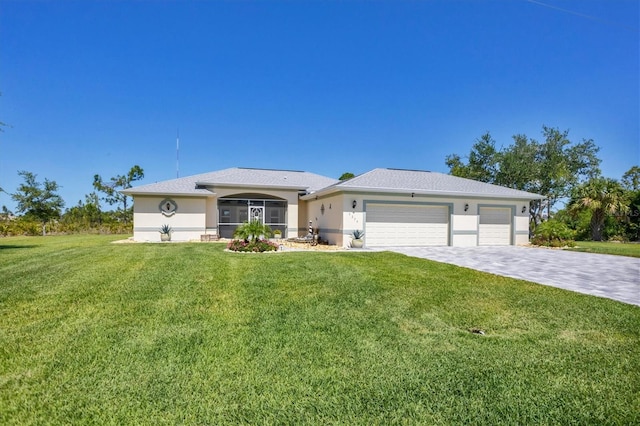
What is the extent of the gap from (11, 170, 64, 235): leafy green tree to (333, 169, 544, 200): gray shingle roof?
27454 millimetres

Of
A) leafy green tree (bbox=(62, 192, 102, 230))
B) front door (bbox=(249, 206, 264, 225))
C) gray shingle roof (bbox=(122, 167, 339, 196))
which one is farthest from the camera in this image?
leafy green tree (bbox=(62, 192, 102, 230))

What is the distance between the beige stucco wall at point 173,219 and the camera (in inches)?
693

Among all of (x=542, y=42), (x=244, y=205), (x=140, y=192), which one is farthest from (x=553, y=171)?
(x=140, y=192)

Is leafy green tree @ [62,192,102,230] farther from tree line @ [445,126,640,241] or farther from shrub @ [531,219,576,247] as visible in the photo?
tree line @ [445,126,640,241]

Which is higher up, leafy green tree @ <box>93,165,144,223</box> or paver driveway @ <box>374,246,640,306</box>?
leafy green tree @ <box>93,165,144,223</box>

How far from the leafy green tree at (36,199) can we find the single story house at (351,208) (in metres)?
16.6

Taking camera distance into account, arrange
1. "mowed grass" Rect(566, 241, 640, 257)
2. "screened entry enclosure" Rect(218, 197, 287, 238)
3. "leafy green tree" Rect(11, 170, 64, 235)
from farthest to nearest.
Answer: "leafy green tree" Rect(11, 170, 64, 235), "screened entry enclosure" Rect(218, 197, 287, 238), "mowed grass" Rect(566, 241, 640, 257)

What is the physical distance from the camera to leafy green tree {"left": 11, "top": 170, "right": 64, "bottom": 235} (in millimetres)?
26953

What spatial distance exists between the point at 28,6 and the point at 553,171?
3818 cm

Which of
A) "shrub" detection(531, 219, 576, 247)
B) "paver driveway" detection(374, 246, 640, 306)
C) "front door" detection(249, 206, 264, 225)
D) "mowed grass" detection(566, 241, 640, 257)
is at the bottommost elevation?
"paver driveway" detection(374, 246, 640, 306)

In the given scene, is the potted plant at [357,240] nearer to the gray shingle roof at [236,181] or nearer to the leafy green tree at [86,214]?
the gray shingle roof at [236,181]

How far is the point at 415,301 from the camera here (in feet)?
18.7

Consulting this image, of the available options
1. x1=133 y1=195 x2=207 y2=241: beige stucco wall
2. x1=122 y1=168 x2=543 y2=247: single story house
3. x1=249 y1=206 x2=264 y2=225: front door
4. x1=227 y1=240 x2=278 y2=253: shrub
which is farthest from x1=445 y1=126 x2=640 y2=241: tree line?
x1=133 y1=195 x2=207 y2=241: beige stucco wall

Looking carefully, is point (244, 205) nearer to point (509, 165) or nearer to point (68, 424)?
point (68, 424)
